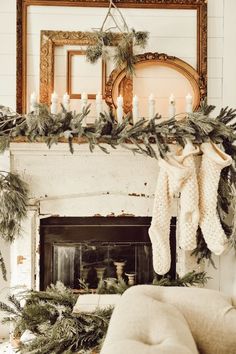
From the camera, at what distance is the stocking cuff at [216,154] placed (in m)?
2.57

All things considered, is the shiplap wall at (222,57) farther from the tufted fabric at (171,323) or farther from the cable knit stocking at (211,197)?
the tufted fabric at (171,323)

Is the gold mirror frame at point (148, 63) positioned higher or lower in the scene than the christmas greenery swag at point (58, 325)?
higher

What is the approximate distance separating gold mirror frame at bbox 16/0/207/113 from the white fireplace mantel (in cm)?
40

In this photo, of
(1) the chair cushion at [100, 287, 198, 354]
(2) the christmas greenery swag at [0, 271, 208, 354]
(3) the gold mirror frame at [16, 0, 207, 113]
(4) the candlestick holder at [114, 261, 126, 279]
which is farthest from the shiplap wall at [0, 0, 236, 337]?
(1) the chair cushion at [100, 287, 198, 354]

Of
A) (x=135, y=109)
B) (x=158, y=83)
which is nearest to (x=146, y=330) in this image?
(x=135, y=109)

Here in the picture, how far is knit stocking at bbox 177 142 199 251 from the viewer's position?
2.58m

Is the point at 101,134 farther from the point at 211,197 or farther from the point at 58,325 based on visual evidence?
the point at 58,325

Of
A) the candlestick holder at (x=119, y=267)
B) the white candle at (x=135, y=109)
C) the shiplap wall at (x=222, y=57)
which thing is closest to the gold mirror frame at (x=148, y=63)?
the shiplap wall at (x=222, y=57)

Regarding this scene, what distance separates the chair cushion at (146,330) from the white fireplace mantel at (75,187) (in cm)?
142

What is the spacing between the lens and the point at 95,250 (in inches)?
119

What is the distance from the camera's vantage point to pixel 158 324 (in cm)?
123

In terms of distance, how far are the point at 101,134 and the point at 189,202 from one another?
0.61 meters

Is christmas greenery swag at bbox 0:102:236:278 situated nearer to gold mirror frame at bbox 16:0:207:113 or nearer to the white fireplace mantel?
the white fireplace mantel

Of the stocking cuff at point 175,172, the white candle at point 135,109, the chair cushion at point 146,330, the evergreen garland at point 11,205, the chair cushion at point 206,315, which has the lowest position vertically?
the chair cushion at point 206,315
